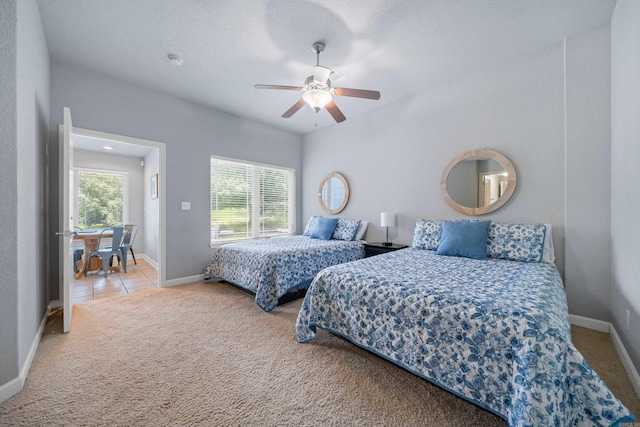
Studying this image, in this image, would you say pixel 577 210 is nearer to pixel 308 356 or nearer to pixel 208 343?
pixel 308 356

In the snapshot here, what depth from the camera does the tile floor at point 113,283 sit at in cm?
349

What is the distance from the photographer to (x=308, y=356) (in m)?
1.99

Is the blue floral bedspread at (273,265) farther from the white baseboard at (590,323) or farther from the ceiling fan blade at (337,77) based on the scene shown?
the white baseboard at (590,323)

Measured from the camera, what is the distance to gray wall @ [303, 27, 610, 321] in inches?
96.4

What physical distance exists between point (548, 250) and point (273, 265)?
112 inches

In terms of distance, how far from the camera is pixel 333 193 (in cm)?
489

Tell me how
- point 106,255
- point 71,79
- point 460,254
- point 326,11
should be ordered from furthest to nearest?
1. point 106,255
2. point 71,79
3. point 460,254
4. point 326,11

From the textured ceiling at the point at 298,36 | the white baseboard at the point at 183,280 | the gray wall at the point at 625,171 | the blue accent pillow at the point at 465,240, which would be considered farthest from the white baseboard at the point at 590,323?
the white baseboard at the point at 183,280

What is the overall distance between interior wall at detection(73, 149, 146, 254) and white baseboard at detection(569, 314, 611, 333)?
7715 millimetres

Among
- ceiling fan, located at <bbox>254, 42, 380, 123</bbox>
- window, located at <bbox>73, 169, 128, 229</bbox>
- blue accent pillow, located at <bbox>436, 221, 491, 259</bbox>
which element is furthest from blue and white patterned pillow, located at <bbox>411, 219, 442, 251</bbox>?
window, located at <bbox>73, 169, 128, 229</bbox>

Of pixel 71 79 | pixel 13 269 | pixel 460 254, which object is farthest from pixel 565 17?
pixel 71 79

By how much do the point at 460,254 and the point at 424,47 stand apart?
2179 millimetres

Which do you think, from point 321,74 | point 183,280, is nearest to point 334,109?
point 321,74

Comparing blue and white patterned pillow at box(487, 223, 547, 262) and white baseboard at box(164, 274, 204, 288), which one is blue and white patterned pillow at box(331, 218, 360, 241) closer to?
blue and white patterned pillow at box(487, 223, 547, 262)
